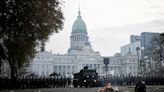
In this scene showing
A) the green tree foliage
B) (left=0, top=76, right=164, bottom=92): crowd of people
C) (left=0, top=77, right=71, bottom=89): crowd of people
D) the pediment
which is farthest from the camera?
the pediment

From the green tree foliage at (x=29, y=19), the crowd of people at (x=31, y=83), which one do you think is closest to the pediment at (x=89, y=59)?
the crowd of people at (x=31, y=83)

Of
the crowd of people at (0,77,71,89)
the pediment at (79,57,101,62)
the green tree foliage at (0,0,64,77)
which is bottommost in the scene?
the crowd of people at (0,77,71,89)

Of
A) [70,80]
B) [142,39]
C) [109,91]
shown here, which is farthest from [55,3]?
[142,39]

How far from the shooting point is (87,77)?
47.3 metres

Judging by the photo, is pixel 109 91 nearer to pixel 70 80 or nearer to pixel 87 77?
pixel 87 77

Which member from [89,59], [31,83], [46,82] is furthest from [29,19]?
[89,59]

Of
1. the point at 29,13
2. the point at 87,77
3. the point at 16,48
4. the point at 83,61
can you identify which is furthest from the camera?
the point at 83,61

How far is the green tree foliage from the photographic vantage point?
26484 mm

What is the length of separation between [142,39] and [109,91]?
172 metres

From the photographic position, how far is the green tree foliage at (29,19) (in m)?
26.5

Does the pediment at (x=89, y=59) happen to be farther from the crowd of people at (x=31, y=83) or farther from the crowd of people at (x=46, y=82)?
the crowd of people at (x=31, y=83)

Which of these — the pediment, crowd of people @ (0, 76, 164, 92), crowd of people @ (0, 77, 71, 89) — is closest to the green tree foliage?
crowd of people @ (0, 76, 164, 92)

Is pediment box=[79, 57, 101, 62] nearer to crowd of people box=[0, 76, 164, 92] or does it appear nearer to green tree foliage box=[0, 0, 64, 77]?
→ crowd of people box=[0, 76, 164, 92]

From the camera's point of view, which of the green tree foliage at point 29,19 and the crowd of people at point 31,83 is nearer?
the green tree foliage at point 29,19
